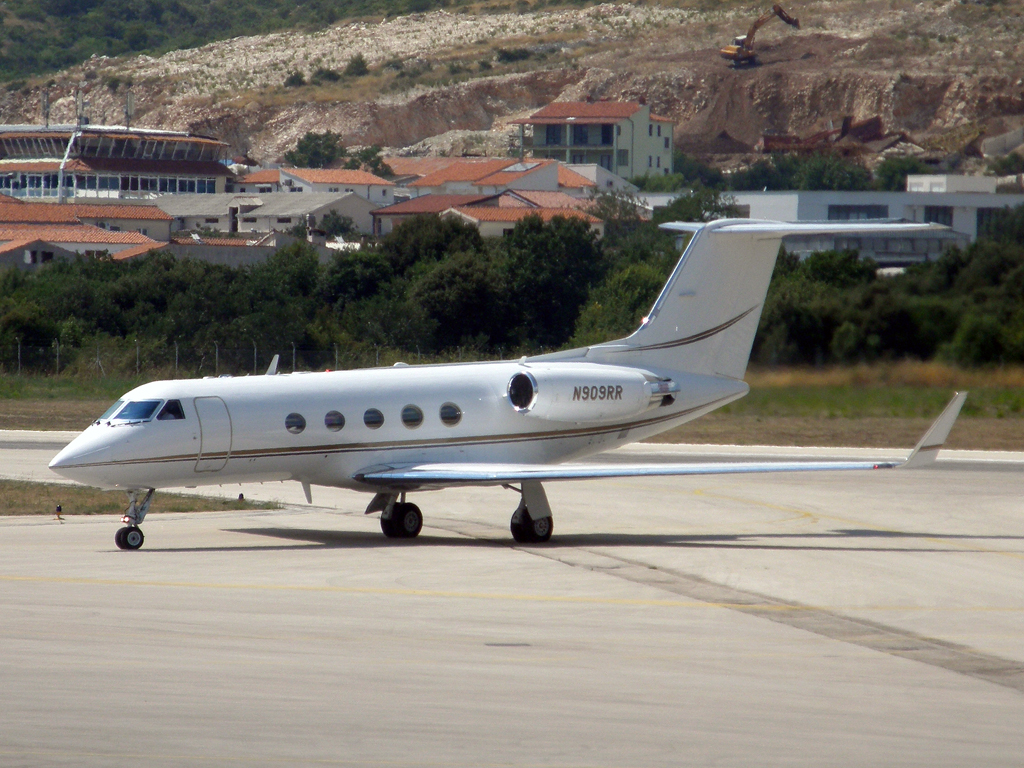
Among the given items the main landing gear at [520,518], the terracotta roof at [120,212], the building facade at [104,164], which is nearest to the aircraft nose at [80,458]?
the main landing gear at [520,518]

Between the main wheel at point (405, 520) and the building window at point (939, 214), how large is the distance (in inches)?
3808

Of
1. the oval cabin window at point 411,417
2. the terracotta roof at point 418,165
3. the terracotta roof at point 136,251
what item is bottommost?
the oval cabin window at point 411,417

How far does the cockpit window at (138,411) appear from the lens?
2133 cm

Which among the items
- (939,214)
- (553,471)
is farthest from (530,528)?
(939,214)

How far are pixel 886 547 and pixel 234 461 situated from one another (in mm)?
10472

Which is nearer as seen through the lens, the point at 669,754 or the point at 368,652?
the point at 669,754

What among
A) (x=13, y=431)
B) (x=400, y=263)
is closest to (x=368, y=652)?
(x=13, y=431)

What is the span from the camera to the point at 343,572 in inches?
758

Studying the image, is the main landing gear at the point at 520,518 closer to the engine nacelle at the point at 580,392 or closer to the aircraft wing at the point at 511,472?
the aircraft wing at the point at 511,472

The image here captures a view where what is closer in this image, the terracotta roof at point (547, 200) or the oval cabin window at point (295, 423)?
the oval cabin window at point (295, 423)

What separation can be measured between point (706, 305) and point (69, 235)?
83.0 m

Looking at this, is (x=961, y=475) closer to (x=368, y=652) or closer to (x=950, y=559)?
(x=950, y=559)

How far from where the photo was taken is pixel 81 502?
28359 millimetres

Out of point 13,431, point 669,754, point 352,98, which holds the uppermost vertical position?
point 352,98
